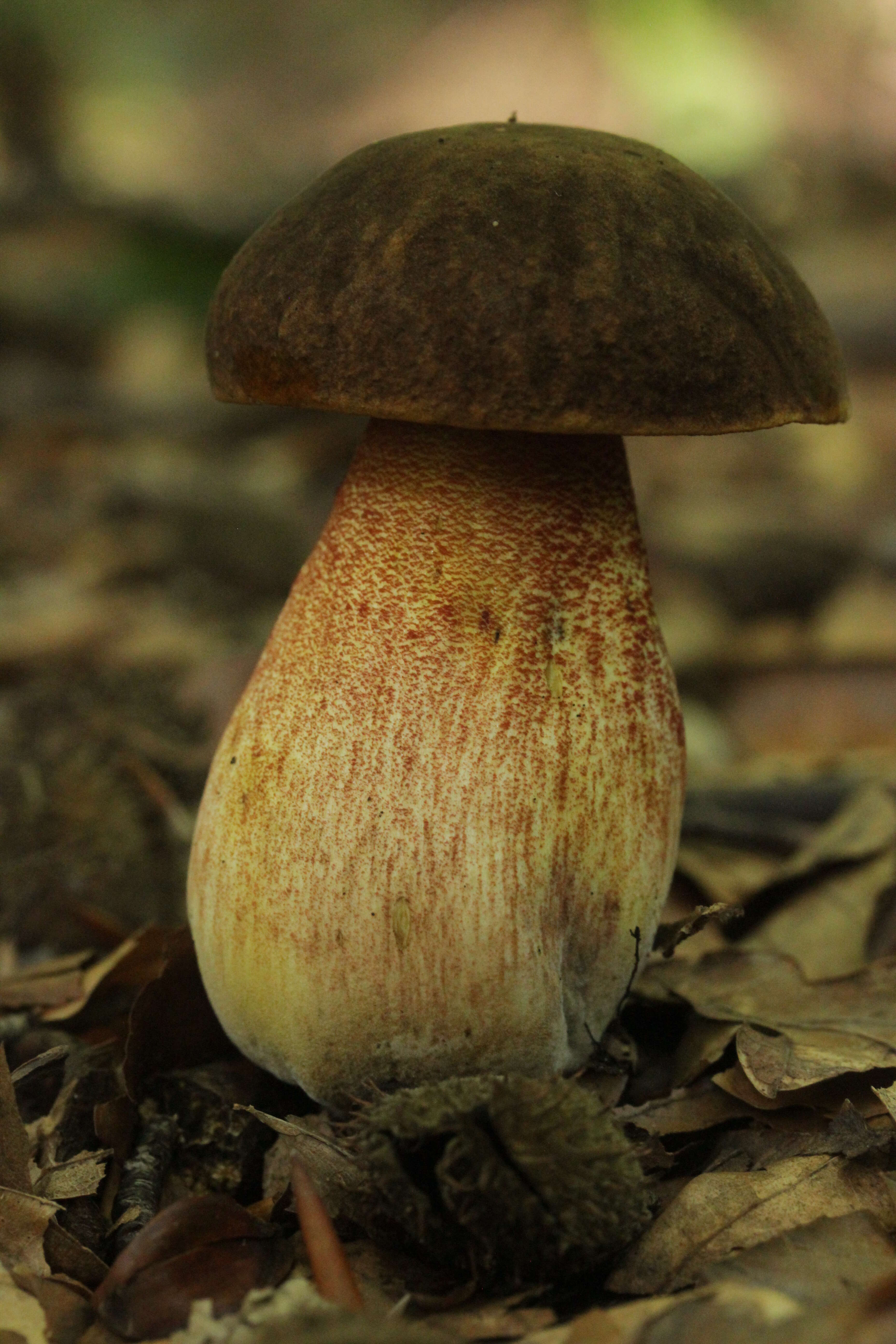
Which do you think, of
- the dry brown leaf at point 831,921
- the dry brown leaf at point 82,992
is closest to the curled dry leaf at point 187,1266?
the dry brown leaf at point 82,992

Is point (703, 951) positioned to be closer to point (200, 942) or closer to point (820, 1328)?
point (200, 942)

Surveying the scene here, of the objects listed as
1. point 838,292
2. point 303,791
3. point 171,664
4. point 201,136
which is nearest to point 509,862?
point 303,791

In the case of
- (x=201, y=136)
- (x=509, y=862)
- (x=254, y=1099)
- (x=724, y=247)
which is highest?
(x=201, y=136)

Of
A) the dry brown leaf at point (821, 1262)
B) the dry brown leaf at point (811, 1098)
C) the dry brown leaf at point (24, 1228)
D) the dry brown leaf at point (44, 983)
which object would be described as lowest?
the dry brown leaf at point (24, 1228)

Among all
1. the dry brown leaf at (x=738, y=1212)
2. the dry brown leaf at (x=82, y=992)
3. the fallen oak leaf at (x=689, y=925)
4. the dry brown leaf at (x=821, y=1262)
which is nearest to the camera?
the dry brown leaf at (x=821, y=1262)

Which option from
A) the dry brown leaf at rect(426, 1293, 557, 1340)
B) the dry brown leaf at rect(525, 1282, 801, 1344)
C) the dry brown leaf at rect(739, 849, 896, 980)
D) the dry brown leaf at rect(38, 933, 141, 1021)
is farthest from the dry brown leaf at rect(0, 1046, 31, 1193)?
the dry brown leaf at rect(739, 849, 896, 980)

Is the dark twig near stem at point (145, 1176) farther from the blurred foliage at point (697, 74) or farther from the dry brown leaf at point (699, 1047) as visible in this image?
the blurred foliage at point (697, 74)

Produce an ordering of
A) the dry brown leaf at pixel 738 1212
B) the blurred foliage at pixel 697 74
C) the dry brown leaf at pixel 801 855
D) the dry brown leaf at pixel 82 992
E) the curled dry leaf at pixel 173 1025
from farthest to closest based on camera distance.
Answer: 1. the blurred foliage at pixel 697 74
2. the dry brown leaf at pixel 801 855
3. the dry brown leaf at pixel 82 992
4. the curled dry leaf at pixel 173 1025
5. the dry brown leaf at pixel 738 1212

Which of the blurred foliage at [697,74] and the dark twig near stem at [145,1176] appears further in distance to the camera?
the blurred foliage at [697,74]
